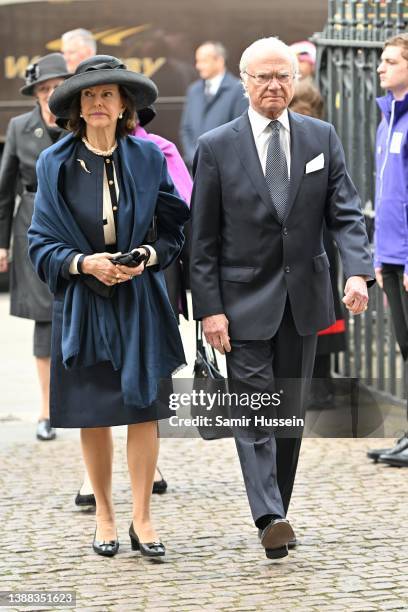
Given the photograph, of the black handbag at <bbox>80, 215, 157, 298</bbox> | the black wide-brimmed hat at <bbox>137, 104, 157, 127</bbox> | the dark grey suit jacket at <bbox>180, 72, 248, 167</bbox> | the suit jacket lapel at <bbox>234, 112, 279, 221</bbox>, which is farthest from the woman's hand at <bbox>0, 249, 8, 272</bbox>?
the dark grey suit jacket at <bbox>180, 72, 248, 167</bbox>

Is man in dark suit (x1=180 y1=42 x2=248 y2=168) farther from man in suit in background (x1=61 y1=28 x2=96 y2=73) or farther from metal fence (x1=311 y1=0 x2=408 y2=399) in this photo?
metal fence (x1=311 y1=0 x2=408 y2=399)

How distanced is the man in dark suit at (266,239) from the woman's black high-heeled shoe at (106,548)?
A: 0.60 m

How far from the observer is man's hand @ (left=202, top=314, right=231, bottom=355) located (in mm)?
5594

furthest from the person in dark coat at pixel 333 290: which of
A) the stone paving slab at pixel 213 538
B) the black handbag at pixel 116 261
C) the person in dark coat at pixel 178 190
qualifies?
the black handbag at pixel 116 261

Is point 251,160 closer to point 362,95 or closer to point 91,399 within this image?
point 91,399

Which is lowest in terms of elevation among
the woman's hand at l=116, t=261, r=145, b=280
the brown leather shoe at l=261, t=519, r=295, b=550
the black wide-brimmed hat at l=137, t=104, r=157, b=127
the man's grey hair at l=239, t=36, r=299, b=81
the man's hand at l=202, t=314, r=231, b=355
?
the brown leather shoe at l=261, t=519, r=295, b=550

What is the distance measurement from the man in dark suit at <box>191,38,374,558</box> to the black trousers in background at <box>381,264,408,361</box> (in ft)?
5.55

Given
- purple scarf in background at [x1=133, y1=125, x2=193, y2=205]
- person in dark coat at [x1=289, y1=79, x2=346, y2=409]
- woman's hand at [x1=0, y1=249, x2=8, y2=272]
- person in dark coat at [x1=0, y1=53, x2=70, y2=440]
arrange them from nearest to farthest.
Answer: purple scarf in background at [x1=133, y1=125, x2=193, y2=205] < person in dark coat at [x1=289, y1=79, x2=346, y2=409] < person in dark coat at [x1=0, y1=53, x2=70, y2=440] < woman's hand at [x1=0, y1=249, x2=8, y2=272]

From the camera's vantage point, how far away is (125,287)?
5691mm

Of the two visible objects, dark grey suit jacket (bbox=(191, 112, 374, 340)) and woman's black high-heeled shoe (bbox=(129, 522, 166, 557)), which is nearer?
dark grey suit jacket (bbox=(191, 112, 374, 340))

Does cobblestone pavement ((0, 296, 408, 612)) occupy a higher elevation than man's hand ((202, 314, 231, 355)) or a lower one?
lower

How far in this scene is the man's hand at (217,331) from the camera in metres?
5.59

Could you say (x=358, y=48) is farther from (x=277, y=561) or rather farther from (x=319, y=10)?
(x=319, y=10)

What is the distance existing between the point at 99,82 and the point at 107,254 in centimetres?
64
